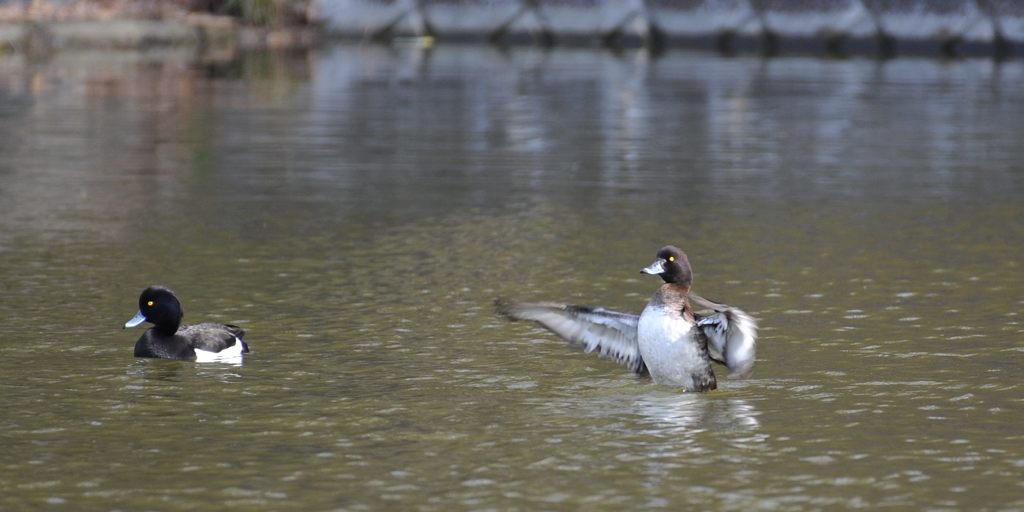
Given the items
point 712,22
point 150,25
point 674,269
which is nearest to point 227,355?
point 674,269

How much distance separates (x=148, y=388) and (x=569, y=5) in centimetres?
3703

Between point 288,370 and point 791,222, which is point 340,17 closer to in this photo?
point 791,222

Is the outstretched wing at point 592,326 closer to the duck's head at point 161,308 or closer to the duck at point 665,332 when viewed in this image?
the duck at point 665,332

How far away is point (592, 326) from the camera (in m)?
10.4

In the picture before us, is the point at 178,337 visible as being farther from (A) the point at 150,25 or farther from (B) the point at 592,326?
(A) the point at 150,25

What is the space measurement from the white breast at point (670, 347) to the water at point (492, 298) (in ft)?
0.51

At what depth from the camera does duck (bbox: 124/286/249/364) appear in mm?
10688

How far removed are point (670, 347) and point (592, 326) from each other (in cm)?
64


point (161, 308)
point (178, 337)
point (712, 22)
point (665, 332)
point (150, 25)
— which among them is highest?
point (665, 332)

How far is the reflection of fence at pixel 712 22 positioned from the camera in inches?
1678

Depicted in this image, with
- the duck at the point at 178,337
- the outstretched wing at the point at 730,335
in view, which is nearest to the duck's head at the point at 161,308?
the duck at the point at 178,337

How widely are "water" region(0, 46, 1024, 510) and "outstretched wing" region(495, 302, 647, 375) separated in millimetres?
249

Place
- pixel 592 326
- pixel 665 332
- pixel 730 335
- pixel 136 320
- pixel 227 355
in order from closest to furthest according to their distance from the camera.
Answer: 1. pixel 730 335
2. pixel 665 332
3. pixel 592 326
4. pixel 227 355
5. pixel 136 320

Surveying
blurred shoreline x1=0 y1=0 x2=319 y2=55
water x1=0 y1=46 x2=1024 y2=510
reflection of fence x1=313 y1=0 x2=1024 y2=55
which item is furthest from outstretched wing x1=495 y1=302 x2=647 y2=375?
reflection of fence x1=313 y1=0 x2=1024 y2=55
